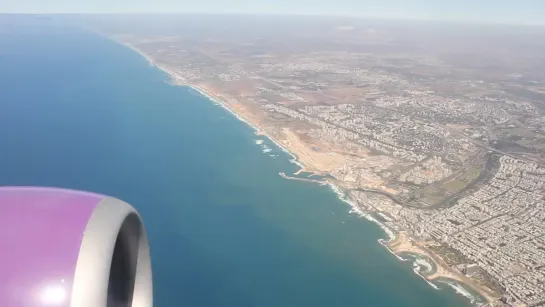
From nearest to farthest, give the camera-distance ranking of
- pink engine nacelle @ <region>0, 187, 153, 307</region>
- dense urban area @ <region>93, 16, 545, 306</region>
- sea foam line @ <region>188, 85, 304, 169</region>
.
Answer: pink engine nacelle @ <region>0, 187, 153, 307</region>, dense urban area @ <region>93, 16, 545, 306</region>, sea foam line @ <region>188, 85, 304, 169</region>

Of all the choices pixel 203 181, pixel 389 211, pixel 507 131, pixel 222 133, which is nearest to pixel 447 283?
pixel 389 211

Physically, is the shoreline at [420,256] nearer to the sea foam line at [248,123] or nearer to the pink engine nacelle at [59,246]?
the sea foam line at [248,123]

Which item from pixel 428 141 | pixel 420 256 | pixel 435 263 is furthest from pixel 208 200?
pixel 428 141

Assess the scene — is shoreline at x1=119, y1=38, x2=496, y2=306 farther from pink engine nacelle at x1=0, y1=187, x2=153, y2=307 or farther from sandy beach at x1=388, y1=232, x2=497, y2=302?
Result: pink engine nacelle at x1=0, y1=187, x2=153, y2=307

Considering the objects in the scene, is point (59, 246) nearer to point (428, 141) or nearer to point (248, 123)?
point (428, 141)

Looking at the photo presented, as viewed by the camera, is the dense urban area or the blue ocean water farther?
the dense urban area

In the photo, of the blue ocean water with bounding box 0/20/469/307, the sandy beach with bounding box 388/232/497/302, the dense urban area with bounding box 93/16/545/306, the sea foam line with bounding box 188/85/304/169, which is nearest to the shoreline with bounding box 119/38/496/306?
the sandy beach with bounding box 388/232/497/302
